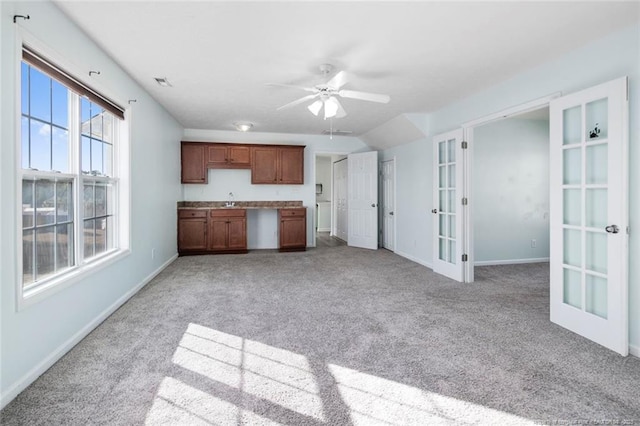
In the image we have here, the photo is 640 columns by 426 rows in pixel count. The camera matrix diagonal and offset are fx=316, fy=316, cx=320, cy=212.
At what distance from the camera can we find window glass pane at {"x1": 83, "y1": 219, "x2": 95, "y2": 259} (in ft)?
9.25

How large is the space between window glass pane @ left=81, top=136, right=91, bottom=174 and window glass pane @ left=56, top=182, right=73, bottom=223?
276 mm

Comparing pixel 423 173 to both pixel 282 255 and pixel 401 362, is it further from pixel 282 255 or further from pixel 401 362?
pixel 401 362

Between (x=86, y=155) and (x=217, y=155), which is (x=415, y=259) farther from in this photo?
(x=86, y=155)

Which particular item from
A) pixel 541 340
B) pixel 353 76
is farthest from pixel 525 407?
pixel 353 76

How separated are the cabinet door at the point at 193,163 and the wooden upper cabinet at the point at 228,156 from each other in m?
0.15

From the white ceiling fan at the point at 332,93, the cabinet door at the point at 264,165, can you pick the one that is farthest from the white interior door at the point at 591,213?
the cabinet door at the point at 264,165

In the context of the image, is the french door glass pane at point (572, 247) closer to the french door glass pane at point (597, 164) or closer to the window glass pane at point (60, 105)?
the french door glass pane at point (597, 164)

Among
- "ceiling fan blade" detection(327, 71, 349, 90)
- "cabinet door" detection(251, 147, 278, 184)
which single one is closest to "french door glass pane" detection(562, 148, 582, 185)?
"ceiling fan blade" detection(327, 71, 349, 90)

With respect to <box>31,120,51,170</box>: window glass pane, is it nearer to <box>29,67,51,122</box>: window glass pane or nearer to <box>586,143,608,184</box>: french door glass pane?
<box>29,67,51,122</box>: window glass pane

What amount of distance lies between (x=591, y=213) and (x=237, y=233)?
5.21m

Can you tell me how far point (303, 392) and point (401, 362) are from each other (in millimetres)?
743

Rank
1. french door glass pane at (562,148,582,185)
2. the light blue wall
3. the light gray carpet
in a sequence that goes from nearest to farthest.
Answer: the light gray carpet, the light blue wall, french door glass pane at (562,148,582,185)

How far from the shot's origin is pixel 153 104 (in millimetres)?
4277

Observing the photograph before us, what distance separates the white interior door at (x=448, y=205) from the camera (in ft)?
13.9
